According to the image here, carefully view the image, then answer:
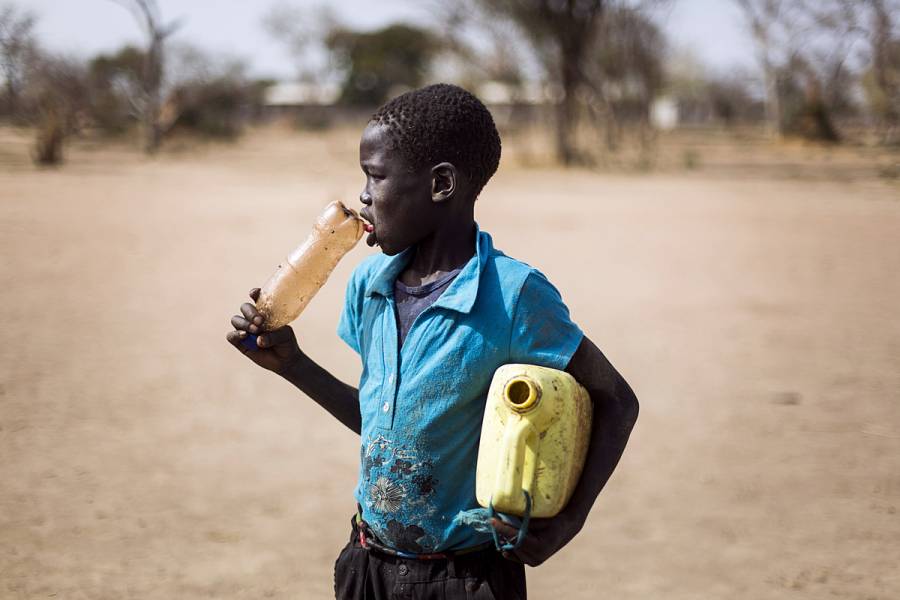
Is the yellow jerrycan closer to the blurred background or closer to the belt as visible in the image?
the belt

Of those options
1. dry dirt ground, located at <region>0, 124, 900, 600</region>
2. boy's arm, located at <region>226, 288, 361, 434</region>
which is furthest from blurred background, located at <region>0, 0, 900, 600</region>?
boy's arm, located at <region>226, 288, 361, 434</region>

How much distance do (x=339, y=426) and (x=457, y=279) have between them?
10.1ft

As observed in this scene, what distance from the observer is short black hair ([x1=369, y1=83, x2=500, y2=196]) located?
1521 mm

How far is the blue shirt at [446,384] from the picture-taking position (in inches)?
59.9

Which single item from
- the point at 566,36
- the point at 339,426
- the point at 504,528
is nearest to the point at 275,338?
the point at 504,528

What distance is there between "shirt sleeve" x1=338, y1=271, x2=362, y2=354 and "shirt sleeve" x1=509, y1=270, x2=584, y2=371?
14.4 inches

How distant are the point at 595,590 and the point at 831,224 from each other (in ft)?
33.2

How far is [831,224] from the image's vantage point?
12031 mm

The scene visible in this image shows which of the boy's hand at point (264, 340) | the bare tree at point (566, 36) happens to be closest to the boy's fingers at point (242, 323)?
the boy's hand at point (264, 340)

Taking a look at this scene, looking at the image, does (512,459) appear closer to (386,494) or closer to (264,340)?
→ (386,494)

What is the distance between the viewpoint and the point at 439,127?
59.8 inches

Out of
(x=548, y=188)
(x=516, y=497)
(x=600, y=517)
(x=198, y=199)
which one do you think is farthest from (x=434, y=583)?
(x=548, y=188)

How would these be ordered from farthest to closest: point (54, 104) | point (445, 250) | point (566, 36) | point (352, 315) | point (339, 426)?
point (566, 36) → point (54, 104) → point (339, 426) → point (352, 315) → point (445, 250)

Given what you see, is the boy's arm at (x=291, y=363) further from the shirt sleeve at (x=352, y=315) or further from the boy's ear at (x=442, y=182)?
the boy's ear at (x=442, y=182)
